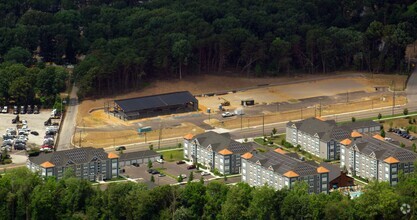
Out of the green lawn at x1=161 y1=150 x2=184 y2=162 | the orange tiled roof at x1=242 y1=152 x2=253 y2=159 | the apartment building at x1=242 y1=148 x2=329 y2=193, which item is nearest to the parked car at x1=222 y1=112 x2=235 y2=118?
the green lawn at x1=161 y1=150 x2=184 y2=162

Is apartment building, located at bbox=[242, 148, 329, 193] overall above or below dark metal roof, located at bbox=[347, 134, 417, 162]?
below

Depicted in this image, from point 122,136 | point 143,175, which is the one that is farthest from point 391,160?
point 122,136

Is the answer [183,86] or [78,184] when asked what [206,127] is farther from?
[78,184]

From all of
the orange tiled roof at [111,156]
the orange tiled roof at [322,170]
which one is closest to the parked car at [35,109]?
the orange tiled roof at [111,156]

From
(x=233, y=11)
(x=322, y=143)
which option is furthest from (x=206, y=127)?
(x=233, y=11)

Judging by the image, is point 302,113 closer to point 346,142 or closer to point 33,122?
point 346,142

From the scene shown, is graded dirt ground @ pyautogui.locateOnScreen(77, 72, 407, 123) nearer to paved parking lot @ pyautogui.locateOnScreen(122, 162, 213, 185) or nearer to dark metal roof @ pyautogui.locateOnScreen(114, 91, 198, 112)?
dark metal roof @ pyautogui.locateOnScreen(114, 91, 198, 112)

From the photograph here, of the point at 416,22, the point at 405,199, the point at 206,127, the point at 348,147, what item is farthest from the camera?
the point at 416,22
